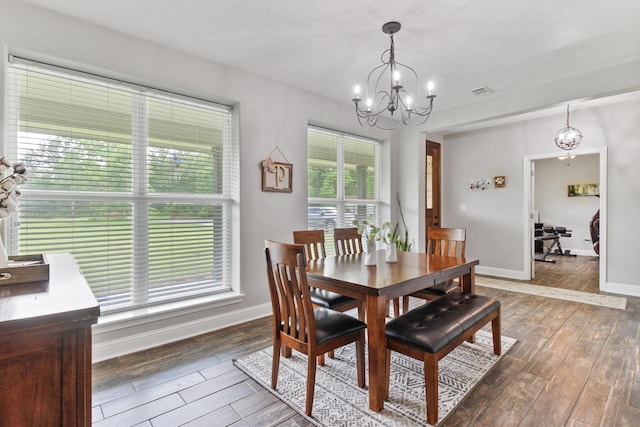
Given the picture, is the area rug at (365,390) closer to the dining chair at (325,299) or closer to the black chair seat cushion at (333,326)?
the dining chair at (325,299)

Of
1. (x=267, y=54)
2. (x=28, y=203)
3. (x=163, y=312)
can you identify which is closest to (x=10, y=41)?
(x=28, y=203)

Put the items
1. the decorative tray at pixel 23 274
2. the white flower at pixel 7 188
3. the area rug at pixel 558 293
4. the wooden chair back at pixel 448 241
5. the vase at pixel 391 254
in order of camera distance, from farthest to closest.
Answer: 1. the area rug at pixel 558 293
2. the wooden chair back at pixel 448 241
3. the vase at pixel 391 254
4. the white flower at pixel 7 188
5. the decorative tray at pixel 23 274

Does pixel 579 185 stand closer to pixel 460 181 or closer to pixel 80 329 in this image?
pixel 460 181

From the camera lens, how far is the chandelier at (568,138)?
14.9ft

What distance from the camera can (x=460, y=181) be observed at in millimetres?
6012

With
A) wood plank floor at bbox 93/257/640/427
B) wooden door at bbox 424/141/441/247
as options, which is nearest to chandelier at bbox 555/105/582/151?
wooden door at bbox 424/141/441/247

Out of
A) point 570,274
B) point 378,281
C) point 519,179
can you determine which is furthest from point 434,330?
point 570,274

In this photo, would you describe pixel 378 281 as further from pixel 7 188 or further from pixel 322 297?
pixel 7 188

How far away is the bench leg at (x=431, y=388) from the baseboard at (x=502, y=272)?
4.40 metres

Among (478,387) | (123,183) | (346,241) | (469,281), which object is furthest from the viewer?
(346,241)

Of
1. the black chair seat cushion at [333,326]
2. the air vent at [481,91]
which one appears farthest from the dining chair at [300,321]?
the air vent at [481,91]

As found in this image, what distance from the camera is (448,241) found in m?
3.18

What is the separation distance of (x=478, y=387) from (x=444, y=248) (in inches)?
54.1

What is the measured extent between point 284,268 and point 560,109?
496 cm
